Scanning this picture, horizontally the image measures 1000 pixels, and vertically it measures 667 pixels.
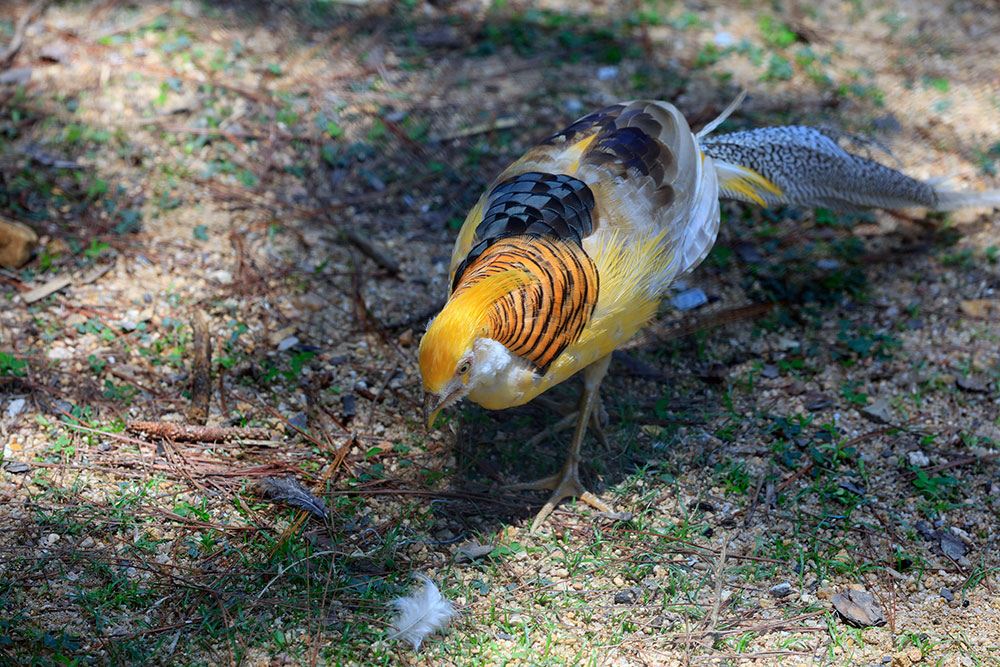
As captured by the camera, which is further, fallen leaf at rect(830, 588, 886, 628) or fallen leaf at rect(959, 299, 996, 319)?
fallen leaf at rect(959, 299, 996, 319)

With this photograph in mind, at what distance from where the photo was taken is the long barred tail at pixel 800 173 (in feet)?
12.4

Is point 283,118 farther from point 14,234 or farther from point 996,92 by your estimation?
point 996,92

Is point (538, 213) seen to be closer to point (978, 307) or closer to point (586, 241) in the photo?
point (586, 241)

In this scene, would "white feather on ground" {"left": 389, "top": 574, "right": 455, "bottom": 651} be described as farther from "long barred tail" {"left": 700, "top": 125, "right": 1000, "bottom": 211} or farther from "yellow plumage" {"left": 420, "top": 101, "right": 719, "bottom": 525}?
"long barred tail" {"left": 700, "top": 125, "right": 1000, "bottom": 211}

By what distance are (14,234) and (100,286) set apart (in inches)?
18.0

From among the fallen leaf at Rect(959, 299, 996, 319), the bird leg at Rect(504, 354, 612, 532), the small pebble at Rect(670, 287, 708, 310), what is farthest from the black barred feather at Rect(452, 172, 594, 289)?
the fallen leaf at Rect(959, 299, 996, 319)

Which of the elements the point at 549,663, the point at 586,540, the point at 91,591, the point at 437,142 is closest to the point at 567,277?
the point at 586,540

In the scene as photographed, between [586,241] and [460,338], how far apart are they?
0.74 m

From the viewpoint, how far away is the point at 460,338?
2584 mm

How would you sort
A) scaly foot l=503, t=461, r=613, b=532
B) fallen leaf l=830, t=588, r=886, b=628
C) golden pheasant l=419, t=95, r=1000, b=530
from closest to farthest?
golden pheasant l=419, t=95, r=1000, b=530, fallen leaf l=830, t=588, r=886, b=628, scaly foot l=503, t=461, r=613, b=532

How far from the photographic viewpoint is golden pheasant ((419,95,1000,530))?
8.86 feet

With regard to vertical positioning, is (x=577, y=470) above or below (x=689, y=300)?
below

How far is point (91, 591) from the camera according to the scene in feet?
9.09

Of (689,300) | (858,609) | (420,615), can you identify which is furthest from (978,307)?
(420,615)
